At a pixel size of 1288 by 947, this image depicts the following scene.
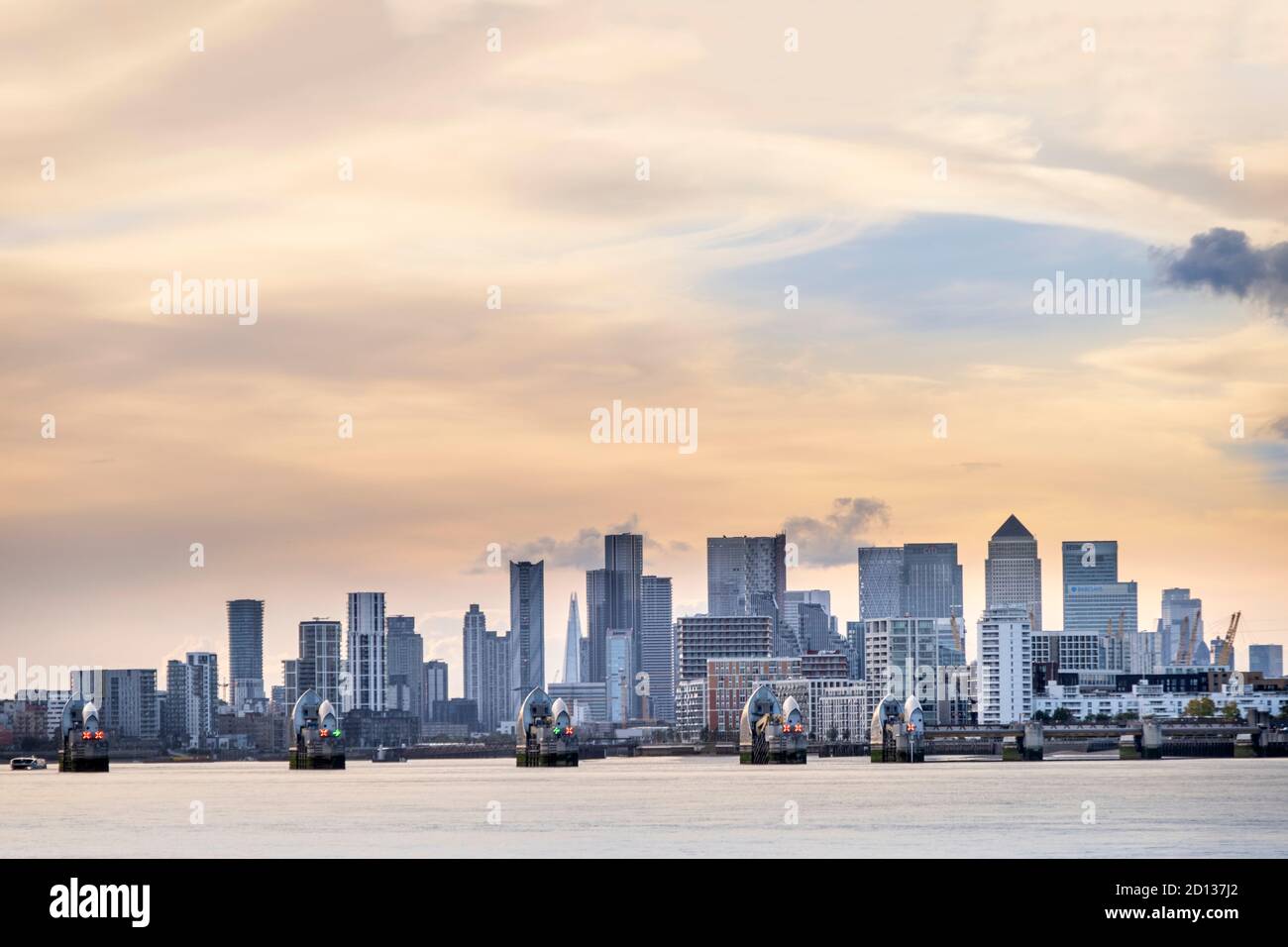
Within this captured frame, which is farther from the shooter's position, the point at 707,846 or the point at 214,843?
the point at 214,843
